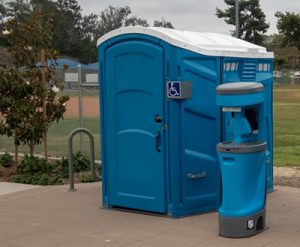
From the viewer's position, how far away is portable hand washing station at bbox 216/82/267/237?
6.11 m

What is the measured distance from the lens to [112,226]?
6.99 m

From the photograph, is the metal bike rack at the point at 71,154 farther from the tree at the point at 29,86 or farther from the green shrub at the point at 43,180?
the tree at the point at 29,86

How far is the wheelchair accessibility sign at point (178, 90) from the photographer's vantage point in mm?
6887

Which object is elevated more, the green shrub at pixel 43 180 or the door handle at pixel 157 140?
the door handle at pixel 157 140

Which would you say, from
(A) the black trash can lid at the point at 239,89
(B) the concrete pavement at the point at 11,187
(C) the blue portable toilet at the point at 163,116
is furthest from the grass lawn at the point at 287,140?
(A) the black trash can lid at the point at 239,89

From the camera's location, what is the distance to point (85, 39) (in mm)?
108250

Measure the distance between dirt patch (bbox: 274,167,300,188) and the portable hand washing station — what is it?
132 inches

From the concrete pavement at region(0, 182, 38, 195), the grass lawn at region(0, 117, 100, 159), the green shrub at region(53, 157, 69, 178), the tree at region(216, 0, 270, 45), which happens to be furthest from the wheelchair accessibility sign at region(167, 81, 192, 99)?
the tree at region(216, 0, 270, 45)

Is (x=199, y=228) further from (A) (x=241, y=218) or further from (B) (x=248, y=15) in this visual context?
(B) (x=248, y=15)

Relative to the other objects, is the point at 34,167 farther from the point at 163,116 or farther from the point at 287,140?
the point at 287,140

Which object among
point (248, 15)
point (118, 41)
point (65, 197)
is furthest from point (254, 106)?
point (248, 15)

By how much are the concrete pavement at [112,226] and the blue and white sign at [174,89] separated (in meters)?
1.52

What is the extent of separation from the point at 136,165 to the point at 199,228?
126 cm

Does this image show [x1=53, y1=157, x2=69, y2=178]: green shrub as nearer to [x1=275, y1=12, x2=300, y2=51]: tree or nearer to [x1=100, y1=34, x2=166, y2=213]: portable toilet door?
[x1=100, y1=34, x2=166, y2=213]: portable toilet door
